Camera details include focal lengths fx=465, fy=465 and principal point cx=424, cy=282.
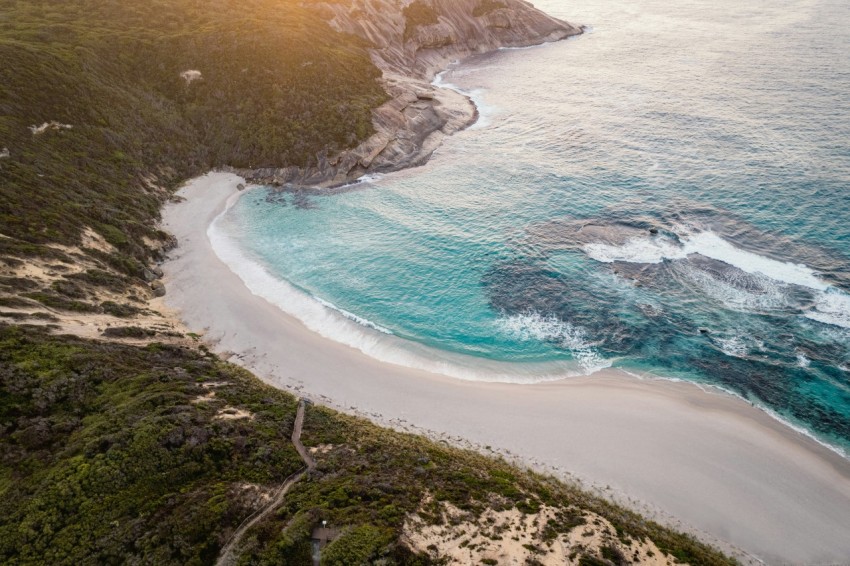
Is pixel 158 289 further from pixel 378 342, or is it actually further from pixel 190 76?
→ pixel 190 76

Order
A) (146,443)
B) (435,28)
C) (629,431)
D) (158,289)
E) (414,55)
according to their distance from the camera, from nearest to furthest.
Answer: (146,443) → (629,431) → (158,289) → (414,55) → (435,28)

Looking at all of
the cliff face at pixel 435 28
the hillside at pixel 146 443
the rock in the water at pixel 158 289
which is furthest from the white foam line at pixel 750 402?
the cliff face at pixel 435 28

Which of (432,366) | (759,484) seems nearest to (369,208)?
(432,366)

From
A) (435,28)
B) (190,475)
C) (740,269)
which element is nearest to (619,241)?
(740,269)

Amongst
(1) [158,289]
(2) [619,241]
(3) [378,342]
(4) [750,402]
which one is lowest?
(4) [750,402]

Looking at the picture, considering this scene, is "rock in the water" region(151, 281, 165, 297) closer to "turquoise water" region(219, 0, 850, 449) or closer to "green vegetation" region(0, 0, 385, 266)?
"green vegetation" region(0, 0, 385, 266)

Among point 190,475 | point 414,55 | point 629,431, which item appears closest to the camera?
point 190,475
